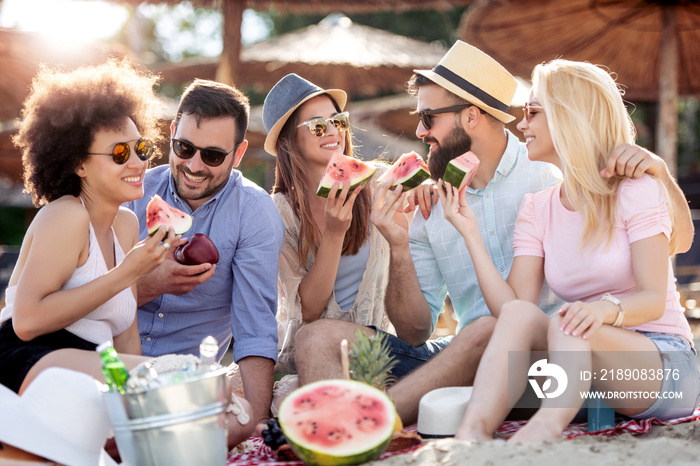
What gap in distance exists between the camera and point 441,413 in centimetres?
370

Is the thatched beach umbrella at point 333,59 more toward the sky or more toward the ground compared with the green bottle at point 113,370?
more toward the sky

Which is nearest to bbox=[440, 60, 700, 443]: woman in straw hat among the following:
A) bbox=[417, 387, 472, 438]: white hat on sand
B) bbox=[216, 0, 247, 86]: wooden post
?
bbox=[417, 387, 472, 438]: white hat on sand

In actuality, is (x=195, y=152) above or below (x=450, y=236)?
above

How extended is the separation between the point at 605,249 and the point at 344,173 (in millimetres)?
1702

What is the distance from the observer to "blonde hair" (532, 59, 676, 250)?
4.03m

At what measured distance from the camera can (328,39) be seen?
1228 centimetres

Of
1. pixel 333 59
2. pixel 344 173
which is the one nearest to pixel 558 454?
pixel 344 173

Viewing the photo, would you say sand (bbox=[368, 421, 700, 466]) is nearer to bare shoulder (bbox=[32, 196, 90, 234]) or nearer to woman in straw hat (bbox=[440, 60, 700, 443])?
woman in straw hat (bbox=[440, 60, 700, 443])

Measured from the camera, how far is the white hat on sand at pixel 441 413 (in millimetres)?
3680

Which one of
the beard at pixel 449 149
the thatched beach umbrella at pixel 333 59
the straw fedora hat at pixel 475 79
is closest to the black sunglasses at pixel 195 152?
the beard at pixel 449 149

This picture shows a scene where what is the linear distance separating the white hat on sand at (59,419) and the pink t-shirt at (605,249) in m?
2.58

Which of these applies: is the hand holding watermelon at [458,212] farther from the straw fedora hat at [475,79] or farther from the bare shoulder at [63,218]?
the bare shoulder at [63,218]

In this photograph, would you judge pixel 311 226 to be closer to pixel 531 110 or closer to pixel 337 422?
pixel 531 110

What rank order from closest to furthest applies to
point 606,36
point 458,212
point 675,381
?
point 675,381 → point 458,212 → point 606,36
